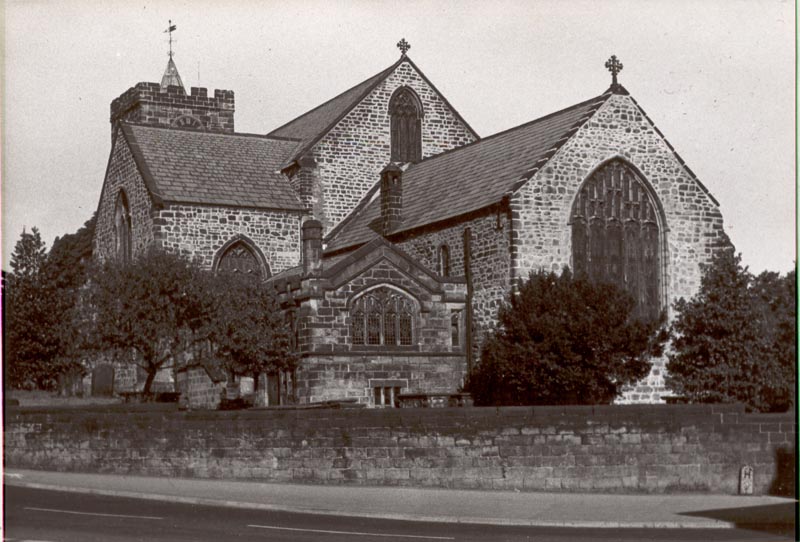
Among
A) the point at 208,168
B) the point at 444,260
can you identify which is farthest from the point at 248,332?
the point at 208,168

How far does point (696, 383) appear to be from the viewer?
3694 cm

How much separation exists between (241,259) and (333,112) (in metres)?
10.5

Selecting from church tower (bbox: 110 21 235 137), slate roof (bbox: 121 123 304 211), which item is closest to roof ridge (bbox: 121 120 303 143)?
slate roof (bbox: 121 123 304 211)

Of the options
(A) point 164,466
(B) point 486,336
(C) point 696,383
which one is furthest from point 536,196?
(A) point 164,466

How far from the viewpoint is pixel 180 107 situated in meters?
64.1

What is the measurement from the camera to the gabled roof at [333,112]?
170 ft

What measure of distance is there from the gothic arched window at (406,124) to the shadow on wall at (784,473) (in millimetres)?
28818

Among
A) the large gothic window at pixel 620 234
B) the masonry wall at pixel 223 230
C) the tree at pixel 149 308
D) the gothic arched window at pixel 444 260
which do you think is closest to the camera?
the tree at pixel 149 308

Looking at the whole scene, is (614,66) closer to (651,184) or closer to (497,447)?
(651,184)

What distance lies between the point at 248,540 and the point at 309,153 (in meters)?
35.6

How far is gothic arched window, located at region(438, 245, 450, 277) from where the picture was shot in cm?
4122

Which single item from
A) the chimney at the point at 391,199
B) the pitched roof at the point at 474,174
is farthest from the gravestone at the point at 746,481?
the chimney at the point at 391,199

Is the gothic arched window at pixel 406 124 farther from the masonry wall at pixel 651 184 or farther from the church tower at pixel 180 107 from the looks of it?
the masonry wall at pixel 651 184

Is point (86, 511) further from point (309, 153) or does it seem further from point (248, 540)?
point (309, 153)
